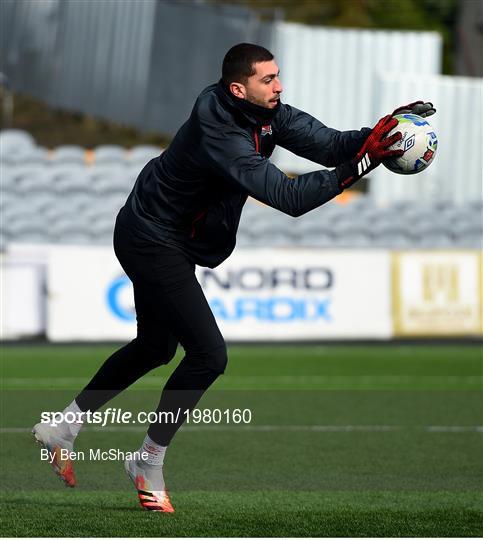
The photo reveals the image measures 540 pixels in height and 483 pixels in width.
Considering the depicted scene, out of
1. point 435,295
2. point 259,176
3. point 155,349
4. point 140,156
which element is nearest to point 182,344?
point 155,349

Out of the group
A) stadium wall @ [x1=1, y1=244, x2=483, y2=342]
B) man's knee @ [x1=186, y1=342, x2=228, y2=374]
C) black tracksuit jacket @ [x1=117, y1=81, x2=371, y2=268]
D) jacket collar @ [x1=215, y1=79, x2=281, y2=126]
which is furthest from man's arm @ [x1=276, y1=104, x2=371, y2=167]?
stadium wall @ [x1=1, y1=244, x2=483, y2=342]

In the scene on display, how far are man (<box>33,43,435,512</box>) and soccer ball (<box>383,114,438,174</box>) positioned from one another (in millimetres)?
54

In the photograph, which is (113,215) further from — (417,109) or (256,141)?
(417,109)

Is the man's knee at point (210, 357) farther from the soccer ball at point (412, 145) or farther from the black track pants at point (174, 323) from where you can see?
the soccer ball at point (412, 145)

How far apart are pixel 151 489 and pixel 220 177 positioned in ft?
5.40

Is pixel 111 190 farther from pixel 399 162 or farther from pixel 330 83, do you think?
pixel 399 162

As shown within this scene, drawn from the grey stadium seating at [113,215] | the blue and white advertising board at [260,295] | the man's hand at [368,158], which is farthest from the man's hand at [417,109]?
the grey stadium seating at [113,215]

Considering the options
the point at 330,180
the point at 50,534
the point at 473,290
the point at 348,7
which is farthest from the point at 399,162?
the point at 348,7

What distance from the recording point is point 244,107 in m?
5.63

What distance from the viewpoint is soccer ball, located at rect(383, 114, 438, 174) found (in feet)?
18.2

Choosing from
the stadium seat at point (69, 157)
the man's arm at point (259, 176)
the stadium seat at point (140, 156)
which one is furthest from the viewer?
the stadium seat at point (140, 156)

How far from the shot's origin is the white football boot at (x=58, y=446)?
20.4 feet

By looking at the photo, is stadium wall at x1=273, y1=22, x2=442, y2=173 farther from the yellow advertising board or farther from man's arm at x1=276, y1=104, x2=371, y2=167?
man's arm at x1=276, y1=104, x2=371, y2=167

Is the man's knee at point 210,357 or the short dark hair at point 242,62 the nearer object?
the short dark hair at point 242,62
